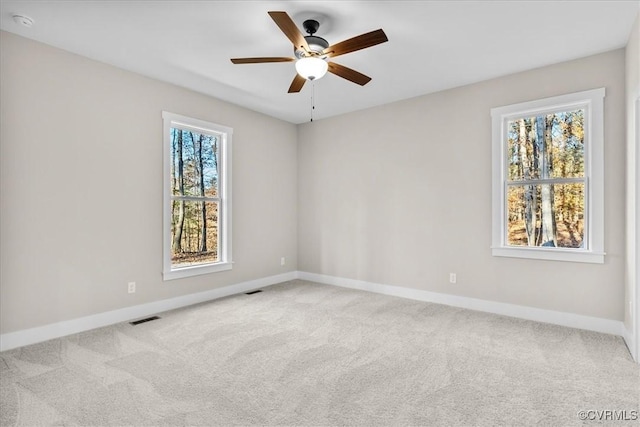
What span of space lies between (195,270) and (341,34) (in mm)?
3328

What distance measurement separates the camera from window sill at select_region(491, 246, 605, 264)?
3416mm

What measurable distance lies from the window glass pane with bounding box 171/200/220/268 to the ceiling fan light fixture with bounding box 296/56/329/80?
8.49 feet

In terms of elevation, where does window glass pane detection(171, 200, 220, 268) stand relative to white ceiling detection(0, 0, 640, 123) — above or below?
below

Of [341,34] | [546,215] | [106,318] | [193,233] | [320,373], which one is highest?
[341,34]

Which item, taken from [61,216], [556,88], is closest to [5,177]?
[61,216]

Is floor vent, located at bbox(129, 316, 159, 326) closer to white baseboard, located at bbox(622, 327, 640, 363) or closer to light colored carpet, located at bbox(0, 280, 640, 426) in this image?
light colored carpet, located at bbox(0, 280, 640, 426)

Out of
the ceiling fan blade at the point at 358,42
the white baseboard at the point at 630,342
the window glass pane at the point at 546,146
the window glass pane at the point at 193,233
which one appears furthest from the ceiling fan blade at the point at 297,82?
the white baseboard at the point at 630,342

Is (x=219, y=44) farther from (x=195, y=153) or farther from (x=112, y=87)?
(x=195, y=153)

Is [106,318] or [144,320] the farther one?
[144,320]

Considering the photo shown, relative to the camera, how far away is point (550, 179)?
3.74 m

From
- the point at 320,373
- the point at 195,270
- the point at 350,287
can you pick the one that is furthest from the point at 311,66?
the point at 350,287

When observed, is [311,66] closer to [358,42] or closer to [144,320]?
[358,42]

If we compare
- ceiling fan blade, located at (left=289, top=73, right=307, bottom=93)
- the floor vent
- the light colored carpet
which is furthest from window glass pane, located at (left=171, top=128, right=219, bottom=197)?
ceiling fan blade, located at (left=289, top=73, right=307, bottom=93)

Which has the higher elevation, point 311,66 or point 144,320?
point 311,66
